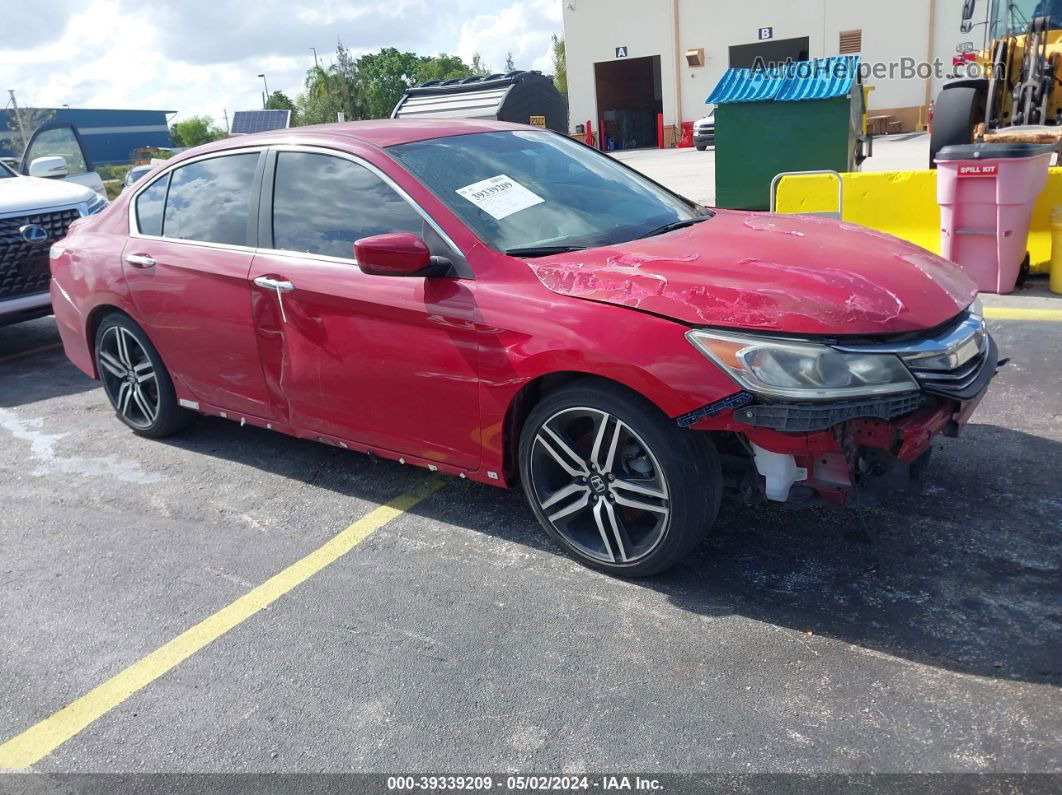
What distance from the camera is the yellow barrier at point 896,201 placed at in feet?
24.7

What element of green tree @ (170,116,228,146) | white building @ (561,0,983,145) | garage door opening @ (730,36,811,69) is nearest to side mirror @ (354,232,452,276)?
white building @ (561,0,983,145)

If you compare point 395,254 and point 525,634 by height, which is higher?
point 395,254

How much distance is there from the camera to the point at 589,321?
10.2ft

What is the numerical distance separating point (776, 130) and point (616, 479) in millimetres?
8667

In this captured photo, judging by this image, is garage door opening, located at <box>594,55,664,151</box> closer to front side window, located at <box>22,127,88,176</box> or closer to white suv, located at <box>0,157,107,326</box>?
front side window, located at <box>22,127,88,176</box>

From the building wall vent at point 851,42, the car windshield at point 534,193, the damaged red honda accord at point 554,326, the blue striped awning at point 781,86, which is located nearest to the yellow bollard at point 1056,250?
the damaged red honda accord at point 554,326

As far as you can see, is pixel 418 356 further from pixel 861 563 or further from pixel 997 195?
pixel 997 195

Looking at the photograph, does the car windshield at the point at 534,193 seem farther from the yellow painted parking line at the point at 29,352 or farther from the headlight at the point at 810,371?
the yellow painted parking line at the point at 29,352

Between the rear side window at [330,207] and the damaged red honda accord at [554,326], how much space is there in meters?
0.01

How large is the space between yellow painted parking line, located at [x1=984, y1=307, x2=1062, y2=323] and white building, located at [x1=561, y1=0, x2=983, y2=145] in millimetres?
25445

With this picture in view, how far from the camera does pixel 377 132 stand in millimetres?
4055

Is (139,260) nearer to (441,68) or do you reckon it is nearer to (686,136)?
(686,136)

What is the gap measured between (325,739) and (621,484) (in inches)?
50.9

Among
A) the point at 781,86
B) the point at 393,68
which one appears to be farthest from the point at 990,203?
the point at 393,68
